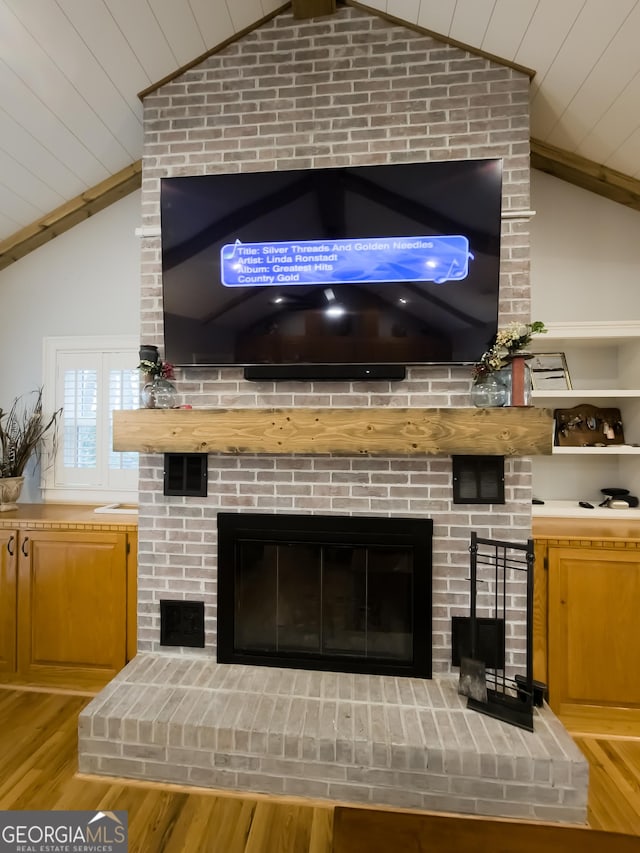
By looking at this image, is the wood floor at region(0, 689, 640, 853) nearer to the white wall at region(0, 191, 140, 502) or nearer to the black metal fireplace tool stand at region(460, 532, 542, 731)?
the black metal fireplace tool stand at region(460, 532, 542, 731)

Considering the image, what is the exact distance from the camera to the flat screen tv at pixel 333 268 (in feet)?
6.68

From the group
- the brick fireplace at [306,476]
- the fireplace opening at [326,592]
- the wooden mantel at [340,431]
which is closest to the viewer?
the brick fireplace at [306,476]

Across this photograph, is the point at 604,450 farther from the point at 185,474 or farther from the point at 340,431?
the point at 185,474

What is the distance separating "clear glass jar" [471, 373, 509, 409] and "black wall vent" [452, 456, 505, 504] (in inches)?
10.5

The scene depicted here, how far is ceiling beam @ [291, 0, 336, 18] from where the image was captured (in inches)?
84.4

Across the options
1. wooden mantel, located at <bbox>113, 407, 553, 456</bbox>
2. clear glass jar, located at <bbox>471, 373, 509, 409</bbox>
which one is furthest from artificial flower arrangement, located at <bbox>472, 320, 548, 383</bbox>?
wooden mantel, located at <bbox>113, 407, 553, 456</bbox>

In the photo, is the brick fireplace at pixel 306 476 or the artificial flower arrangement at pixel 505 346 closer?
the brick fireplace at pixel 306 476

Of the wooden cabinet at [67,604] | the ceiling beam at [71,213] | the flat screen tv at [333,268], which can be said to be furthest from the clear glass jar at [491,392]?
the ceiling beam at [71,213]

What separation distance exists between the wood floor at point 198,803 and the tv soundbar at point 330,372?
1714mm

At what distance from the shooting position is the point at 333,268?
209 centimetres

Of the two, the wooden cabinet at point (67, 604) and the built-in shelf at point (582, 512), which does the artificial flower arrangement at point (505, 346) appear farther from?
the wooden cabinet at point (67, 604)

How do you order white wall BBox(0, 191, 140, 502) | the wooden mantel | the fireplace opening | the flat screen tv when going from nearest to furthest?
the wooden mantel → the flat screen tv → the fireplace opening → white wall BBox(0, 191, 140, 502)

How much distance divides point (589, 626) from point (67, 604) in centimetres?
258

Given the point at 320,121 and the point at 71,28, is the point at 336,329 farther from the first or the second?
the point at 71,28
